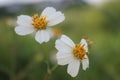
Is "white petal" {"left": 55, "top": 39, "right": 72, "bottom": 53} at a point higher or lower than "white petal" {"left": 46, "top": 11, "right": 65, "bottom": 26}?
lower

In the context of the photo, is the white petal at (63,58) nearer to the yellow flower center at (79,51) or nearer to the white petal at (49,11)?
the yellow flower center at (79,51)

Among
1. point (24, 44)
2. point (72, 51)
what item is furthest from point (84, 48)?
point (24, 44)

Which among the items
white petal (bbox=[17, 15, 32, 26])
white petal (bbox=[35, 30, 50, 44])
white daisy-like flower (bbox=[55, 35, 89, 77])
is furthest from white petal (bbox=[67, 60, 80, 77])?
white petal (bbox=[17, 15, 32, 26])

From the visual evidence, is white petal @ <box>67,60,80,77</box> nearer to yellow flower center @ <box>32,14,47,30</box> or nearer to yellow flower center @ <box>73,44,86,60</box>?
yellow flower center @ <box>73,44,86,60</box>

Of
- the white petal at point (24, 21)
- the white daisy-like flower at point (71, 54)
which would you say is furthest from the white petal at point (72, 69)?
the white petal at point (24, 21)

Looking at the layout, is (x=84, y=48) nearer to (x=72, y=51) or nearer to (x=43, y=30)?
(x=72, y=51)

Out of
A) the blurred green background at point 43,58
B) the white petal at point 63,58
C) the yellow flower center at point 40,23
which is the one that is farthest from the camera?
the blurred green background at point 43,58
